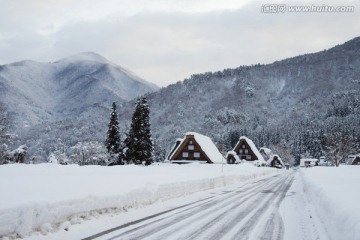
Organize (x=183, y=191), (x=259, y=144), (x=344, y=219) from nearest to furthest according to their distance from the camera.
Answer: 1. (x=344, y=219)
2. (x=183, y=191)
3. (x=259, y=144)

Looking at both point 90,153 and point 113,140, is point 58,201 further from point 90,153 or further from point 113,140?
point 90,153

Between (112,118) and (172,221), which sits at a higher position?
(112,118)

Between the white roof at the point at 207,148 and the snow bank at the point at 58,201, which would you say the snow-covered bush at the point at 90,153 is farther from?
the snow bank at the point at 58,201

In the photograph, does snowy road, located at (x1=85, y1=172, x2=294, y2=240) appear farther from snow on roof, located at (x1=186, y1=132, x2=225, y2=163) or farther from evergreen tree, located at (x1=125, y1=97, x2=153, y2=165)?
snow on roof, located at (x1=186, y1=132, x2=225, y2=163)

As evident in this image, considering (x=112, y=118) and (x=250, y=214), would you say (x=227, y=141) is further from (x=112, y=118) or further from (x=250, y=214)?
(x=250, y=214)

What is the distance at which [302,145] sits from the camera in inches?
7077

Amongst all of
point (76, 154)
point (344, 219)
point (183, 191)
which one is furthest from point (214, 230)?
point (76, 154)

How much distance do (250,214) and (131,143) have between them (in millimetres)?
44616

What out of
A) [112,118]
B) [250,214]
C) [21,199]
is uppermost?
[112,118]

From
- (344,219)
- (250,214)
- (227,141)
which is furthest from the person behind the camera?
(227,141)

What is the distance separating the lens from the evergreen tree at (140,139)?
5506 centimetres

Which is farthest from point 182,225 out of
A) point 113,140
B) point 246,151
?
point 246,151

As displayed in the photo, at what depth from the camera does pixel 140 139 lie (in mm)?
55312

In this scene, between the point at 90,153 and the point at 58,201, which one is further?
the point at 90,153
